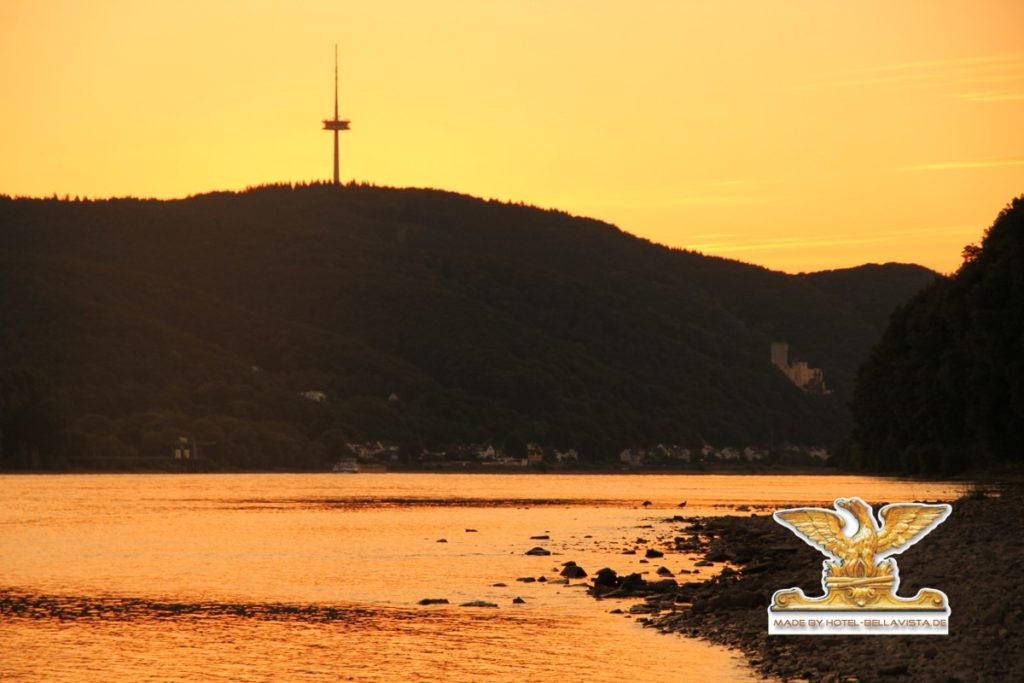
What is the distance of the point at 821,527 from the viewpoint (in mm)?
25328

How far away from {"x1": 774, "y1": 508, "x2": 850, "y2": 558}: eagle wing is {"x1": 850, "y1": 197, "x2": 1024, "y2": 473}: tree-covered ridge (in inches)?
2608

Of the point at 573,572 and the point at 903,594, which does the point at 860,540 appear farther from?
the point at 573,572

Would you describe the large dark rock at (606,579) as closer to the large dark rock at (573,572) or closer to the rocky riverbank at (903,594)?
the rocky riverbank at (903,594)

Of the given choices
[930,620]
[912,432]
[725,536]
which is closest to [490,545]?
[725,536]

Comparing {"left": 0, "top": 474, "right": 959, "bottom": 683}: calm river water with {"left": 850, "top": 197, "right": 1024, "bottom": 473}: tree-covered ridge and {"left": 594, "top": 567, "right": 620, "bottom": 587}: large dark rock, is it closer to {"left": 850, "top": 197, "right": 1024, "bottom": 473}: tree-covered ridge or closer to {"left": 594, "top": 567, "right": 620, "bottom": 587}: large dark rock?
{"left": 594, "top": 567, "right": 620, "bottom": 587}: large dark rock

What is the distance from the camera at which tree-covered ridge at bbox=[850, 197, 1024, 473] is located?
307ft

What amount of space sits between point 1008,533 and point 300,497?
113 metres

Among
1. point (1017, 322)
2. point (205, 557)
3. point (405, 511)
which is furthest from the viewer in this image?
point (405, 511)

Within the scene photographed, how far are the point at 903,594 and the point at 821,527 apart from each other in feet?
43.7

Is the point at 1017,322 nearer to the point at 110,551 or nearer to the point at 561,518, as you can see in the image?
the point at 561,518

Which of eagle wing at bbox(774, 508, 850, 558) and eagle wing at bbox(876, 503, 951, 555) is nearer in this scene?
eagle wing at bbox(876, 503, 951, 555)

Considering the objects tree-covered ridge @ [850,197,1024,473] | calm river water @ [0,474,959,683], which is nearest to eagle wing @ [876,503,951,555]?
calm river water @ [0,474,959,683]

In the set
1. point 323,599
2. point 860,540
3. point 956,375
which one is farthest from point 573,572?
point 956,375

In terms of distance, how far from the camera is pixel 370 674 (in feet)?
121
